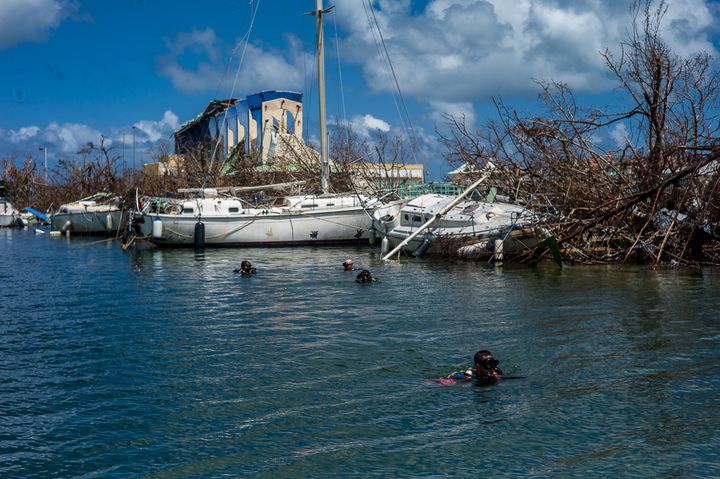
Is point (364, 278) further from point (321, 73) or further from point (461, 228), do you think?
point (321, 73)

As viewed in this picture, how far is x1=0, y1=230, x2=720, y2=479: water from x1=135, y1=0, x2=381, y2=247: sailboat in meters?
16.1

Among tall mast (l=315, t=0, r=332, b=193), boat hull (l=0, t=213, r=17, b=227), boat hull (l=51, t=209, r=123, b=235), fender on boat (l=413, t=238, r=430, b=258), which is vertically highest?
tall mast (l=315, t=0, r=332, b=193)

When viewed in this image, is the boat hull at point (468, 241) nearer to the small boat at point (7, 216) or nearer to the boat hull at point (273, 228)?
the boat hull at point (273, 228)

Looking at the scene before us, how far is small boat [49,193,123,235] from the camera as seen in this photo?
5869 cm

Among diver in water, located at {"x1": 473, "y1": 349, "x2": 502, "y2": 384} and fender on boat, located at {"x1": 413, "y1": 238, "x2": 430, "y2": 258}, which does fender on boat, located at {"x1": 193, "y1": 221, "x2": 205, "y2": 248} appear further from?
diver in water, located at {"x1": 473, "y1": 349, "x2": 502, "y2": 384}

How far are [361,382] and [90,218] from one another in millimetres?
50536

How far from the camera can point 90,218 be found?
2363 inches

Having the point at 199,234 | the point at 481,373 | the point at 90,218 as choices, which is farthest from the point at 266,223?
the point at 481,373

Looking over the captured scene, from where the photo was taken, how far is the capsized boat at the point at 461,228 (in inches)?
1232

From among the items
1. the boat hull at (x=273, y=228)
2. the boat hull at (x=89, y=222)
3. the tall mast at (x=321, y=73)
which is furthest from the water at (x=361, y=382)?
the boat hull at (x=89, y=222)

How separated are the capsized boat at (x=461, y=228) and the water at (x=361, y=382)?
238 inches

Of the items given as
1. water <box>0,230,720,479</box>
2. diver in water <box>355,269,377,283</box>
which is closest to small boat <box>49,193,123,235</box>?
water <box>0,230,720,479</box>

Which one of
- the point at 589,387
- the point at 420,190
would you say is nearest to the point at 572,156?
the point at 420,190

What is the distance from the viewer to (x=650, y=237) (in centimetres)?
2938
